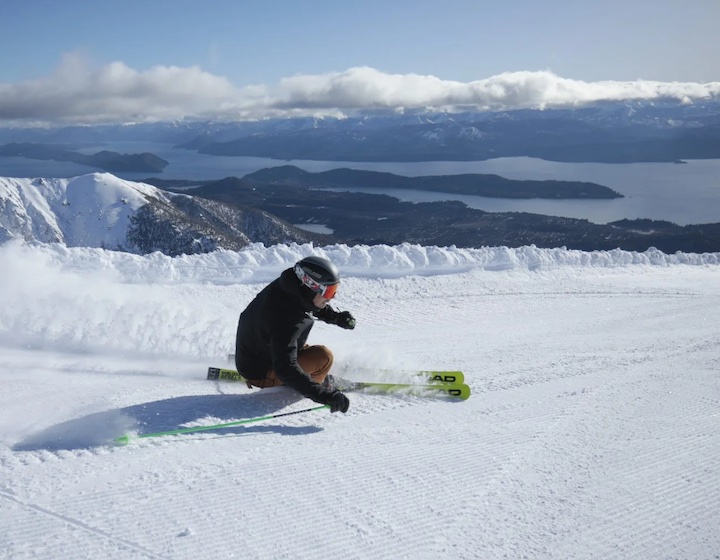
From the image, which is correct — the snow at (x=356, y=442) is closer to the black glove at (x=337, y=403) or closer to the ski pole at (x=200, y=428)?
the ski pole at (x=200, y=428)

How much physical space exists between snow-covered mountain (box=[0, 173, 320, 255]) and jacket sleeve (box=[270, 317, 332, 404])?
9707 cm

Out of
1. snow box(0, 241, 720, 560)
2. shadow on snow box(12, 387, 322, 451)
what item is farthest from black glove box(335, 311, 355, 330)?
shadow on snow box(12, 387, 322, 451)

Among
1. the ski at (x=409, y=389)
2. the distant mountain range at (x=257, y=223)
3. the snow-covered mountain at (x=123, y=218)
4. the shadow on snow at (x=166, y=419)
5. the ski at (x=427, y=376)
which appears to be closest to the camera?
the shadow on snow at (x=166, y=419)

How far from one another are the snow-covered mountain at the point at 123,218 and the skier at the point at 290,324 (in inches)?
3807

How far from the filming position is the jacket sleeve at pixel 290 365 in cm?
470

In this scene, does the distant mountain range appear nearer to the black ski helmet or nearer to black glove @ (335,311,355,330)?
black glove @ (335,311,355,330)

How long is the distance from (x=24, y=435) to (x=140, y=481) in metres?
1.18

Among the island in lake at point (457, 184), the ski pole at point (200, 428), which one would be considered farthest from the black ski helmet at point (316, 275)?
the island in lake at point (457, 184)

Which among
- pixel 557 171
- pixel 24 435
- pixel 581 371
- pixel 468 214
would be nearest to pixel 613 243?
pixel 468 214

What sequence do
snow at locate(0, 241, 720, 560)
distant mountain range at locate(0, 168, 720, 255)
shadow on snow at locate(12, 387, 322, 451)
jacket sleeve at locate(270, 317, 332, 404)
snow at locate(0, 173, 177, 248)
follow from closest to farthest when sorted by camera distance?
snow at locate(0, 241, 720, 560)
shadow on snow at locate(12, 387, 322, 451)
jacket sleeve at locate(270, 317, 332, 404)
distant mountain range at locate(0, 168, 720, 255)
snow at locate(0, 173, 177, 248)

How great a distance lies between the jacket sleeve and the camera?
4.70m

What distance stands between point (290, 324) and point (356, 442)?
112cm

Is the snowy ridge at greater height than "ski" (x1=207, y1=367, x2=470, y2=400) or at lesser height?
greater

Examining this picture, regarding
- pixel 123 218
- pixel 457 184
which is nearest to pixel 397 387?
pixel 123 218
